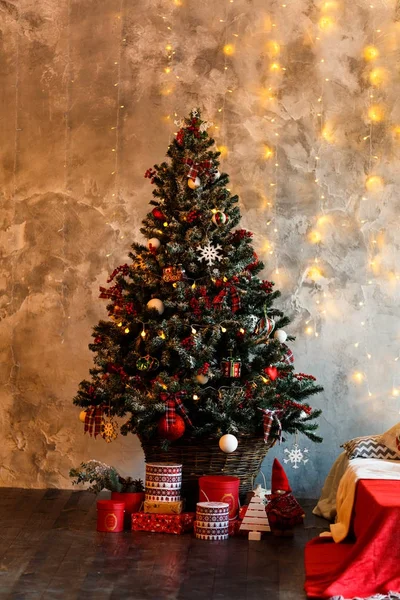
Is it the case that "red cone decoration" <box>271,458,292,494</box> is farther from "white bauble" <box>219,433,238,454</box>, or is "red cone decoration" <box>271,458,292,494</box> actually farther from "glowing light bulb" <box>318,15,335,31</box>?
"glowing light bulb" <box>318,15,335,31</box>

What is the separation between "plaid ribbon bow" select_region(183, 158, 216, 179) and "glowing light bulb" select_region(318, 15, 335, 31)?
59.7 inches

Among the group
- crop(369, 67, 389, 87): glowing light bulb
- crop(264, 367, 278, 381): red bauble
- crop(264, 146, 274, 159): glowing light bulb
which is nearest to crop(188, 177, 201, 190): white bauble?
crop(264, 146, 274, 159): glowing light bulb

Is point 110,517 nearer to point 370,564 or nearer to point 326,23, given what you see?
point 370,564

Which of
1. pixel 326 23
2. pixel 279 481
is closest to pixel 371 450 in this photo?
pixel 279 481

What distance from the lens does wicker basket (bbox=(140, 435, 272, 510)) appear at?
187 inches

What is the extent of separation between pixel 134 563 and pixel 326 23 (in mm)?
3742

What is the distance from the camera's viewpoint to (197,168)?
4.89 meters

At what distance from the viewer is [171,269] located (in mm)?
4785

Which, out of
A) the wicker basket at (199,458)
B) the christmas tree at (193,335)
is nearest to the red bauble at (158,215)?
the christmas tree at (193,335)

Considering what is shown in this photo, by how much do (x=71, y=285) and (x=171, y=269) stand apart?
46.8 inches

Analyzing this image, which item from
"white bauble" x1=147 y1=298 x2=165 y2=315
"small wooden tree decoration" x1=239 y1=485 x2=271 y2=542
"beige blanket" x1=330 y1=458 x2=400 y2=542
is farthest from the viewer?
"white bauble" x1=147 y1=298 x2=165 y2=315

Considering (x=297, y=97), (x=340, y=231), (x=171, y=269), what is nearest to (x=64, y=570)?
(x=171, y=269)

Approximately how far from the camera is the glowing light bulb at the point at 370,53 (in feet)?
18.6

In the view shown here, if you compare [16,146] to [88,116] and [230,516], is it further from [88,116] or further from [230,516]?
[230,516]
